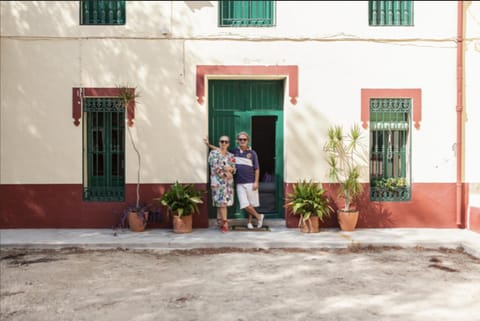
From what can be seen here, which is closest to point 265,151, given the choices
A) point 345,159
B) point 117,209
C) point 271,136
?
point 271,136

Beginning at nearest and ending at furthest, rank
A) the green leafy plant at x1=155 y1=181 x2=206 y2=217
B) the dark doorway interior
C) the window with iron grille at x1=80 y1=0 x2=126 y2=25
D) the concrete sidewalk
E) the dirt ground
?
the dirt ground, the concrete sidewalk, the green leafy plant at x1=155 y1=181 x2=206 y2=217, the window with iron grille at x1=80 y1=0 x2=126 y2=25, the dark doorway interior

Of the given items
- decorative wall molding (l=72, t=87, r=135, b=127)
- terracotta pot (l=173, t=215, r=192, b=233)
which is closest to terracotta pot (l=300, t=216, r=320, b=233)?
terracotta pot (l=173, t=215, r=192, b=233)

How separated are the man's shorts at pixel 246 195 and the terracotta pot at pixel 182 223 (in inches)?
41.3

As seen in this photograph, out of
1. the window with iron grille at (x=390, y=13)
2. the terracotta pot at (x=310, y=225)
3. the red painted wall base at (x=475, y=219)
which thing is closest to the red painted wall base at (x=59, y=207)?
the terracotta pot at (x=310, y=225)

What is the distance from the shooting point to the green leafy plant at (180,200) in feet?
30.7

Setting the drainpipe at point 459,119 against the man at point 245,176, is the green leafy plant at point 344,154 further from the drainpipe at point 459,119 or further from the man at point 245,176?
the drainpipe at point 459,119

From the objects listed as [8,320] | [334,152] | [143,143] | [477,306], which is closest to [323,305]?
[477,306]

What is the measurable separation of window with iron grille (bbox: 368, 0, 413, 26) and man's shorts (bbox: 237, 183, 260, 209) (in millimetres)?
4098

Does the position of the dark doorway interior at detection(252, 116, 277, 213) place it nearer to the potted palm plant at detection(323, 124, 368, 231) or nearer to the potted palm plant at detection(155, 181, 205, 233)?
the potted palm plant at detection(323, 124, 368, 231)

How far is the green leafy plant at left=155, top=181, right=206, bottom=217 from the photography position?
934 cm

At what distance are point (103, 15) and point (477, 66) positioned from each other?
7.38m

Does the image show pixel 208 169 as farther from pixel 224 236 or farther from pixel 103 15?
pixel 103 15

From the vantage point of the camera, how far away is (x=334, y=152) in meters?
9.97

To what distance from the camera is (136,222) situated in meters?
9.53
